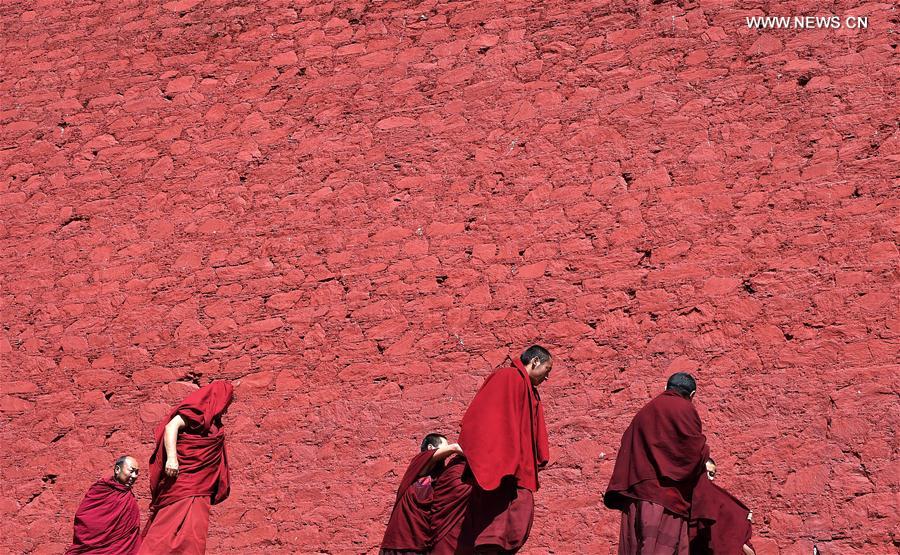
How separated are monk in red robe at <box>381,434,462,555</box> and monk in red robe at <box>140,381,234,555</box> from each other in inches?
35.5

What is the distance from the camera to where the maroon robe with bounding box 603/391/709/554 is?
20.1 ft

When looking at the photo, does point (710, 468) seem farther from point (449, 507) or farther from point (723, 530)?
point (449, 507)

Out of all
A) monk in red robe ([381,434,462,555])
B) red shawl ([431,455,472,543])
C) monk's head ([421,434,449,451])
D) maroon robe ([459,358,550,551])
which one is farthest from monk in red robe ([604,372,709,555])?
monk's head ([421,434,449,451])

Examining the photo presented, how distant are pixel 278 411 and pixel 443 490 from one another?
79.6 inches

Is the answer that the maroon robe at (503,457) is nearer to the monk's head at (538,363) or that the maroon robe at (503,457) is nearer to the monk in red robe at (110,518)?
the monk's head at (538,363)

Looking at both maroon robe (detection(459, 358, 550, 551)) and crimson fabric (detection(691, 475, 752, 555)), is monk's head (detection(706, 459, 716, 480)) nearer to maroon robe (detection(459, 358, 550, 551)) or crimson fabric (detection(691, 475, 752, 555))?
crimson fabric (detection(691, 475, 752, 555))

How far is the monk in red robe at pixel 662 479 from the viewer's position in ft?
20.1

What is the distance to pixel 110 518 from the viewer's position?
7465mm

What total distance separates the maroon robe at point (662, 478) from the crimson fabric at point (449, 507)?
0.73 meters

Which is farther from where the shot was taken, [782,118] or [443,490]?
[782,118]

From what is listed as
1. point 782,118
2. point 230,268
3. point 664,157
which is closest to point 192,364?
Result: point 230,268

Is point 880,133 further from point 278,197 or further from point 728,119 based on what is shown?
point 278,197

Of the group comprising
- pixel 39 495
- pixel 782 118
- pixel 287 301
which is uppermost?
pixel 782 118

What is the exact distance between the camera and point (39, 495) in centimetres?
875
